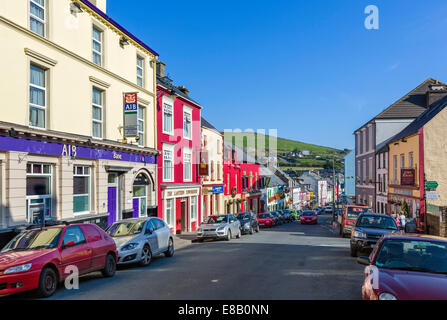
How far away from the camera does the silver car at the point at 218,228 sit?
78.6 ft

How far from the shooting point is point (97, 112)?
20359mm

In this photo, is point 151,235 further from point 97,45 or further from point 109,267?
point 97,45

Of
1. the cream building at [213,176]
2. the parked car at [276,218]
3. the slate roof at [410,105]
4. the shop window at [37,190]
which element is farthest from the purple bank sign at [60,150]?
the slate roof at [410,105]

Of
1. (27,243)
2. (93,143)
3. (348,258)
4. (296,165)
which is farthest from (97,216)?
(296,165)

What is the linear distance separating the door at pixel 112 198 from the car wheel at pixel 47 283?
12.0 meters

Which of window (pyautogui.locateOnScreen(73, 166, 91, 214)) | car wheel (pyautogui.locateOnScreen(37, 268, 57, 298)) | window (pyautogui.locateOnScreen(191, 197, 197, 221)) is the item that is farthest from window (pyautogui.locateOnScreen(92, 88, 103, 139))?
window (pyautogui.locateOnScreen(191, 197, 197, 221))

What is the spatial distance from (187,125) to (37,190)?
58.3ft

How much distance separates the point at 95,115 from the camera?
2017 centimetres

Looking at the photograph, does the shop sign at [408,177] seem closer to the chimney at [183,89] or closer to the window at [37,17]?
the chimney at [183,89]

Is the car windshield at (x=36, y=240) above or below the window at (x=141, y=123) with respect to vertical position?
below

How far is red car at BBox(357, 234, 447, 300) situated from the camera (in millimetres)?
5543

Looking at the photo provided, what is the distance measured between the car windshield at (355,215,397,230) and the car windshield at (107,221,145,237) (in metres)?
8.42

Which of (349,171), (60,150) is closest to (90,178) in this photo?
(60,150)

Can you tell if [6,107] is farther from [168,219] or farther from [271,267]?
[168,219]
